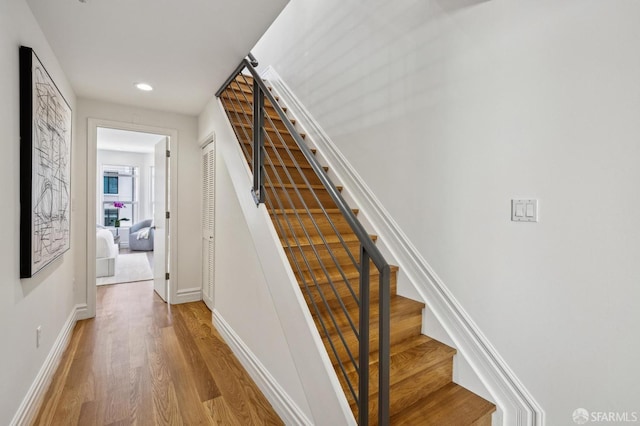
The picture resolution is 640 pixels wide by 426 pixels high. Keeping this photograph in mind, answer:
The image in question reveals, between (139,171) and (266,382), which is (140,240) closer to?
(139,171)

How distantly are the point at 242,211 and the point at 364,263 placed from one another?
1351 mm

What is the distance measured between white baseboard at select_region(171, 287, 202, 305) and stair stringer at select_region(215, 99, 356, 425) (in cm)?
204

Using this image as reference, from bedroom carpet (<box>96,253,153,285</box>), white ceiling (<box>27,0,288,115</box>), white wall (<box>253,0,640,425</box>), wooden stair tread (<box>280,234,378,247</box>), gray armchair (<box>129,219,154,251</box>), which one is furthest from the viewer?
gray armchair (<box>129,219,154,251</box>)

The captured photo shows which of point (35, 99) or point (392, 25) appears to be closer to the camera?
point (35, 99)

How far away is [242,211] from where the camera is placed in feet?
7.40

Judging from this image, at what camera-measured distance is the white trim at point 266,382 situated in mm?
1646

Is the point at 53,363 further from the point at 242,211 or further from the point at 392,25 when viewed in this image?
the point at 392,25

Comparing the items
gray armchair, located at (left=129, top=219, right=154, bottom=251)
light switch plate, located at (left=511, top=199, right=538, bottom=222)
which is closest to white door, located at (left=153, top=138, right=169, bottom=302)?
gray armchair, located at (left=129, top=219, right=154, bottom=251)

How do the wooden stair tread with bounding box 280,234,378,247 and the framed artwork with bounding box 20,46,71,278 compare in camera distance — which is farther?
the wooden stair tread with bounding box 280,234,378,247

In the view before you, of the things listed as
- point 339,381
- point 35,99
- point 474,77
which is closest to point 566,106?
point 474,77

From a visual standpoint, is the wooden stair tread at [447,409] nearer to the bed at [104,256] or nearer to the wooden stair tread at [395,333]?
the wooden stair tread at [395,333]

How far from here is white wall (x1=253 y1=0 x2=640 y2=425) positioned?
3.97 ft

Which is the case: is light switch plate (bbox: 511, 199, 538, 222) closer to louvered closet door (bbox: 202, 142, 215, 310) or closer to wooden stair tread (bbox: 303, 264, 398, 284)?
wooden stair tread (bbox: 303, 264, 398, 284)

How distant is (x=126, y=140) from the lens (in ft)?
21.1
